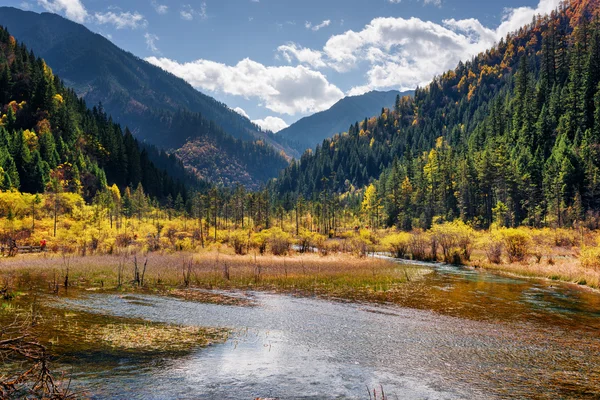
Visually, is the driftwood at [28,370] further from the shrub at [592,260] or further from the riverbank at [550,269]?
the shrub at [592,260]

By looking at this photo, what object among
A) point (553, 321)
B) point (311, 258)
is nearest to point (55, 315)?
point (553, 321)

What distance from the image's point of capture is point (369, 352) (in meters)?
19.5

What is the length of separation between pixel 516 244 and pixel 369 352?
46.0 meters

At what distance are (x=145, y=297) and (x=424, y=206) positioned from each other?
123 m

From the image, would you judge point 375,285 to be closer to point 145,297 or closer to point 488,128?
point 145,297

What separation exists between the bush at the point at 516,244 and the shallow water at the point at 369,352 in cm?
2322

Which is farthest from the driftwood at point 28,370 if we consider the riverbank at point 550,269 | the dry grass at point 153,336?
the riverbank at point 550,269

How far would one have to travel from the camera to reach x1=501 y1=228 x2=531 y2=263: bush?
55.9 m

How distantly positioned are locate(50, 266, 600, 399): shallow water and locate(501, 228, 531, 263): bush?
914 inches

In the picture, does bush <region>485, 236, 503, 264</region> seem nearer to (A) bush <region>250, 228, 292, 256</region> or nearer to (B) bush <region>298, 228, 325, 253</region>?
(B) bush <region>298, 228, 325, 253</region>

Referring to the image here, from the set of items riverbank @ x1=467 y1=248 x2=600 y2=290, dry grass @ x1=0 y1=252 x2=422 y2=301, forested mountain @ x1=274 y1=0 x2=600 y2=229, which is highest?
forested mountain @ x1=274 y1=0 x2=600 y2=229

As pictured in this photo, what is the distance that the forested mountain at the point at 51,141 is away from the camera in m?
107

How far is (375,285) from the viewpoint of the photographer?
3997cm

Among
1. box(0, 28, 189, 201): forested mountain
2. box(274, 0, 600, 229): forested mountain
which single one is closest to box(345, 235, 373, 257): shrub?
box(274, 0, 600, 229): forested mountain
